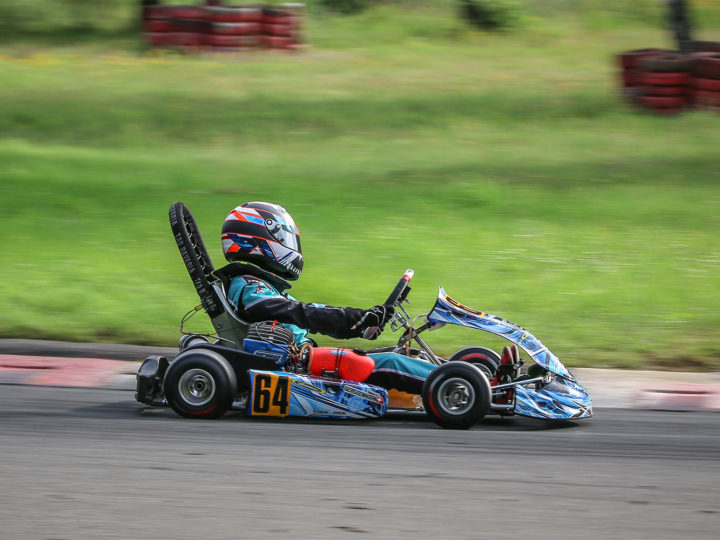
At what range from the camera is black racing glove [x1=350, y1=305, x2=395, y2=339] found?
526 cm

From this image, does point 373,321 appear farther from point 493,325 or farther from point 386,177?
point 386,177

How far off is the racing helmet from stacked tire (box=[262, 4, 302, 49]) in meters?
14.5

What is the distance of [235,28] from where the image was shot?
19438 millimetres

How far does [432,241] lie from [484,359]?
519 cm

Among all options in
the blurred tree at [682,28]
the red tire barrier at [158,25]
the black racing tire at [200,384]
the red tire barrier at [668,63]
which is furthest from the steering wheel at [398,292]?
the red tire barrier at [158,25]

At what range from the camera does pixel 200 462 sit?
4.76m

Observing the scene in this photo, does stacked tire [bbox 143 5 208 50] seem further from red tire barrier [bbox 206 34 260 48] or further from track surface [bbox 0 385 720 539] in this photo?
track surface [bbox 0 385 720 539]

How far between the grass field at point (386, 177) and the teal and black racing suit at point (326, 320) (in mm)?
2189

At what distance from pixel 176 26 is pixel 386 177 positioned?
814cm

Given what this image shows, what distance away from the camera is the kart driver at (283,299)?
5.38 meters

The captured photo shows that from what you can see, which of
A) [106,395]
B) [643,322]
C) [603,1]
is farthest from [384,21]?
[106,395]

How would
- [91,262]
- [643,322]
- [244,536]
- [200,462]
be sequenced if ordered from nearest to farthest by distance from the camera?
1. [244,536]
2. [200,462]
3. [643,322]
4. [91,262]

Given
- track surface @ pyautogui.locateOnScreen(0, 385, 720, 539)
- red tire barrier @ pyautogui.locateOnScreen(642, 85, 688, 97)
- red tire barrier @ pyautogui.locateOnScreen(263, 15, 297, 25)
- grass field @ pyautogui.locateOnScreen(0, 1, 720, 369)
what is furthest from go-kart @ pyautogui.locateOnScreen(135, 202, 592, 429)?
red tire barrier @ pyautogui.locateOnScreen(263, 15, 297, 25)

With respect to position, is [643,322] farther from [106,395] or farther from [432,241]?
[106,395]
